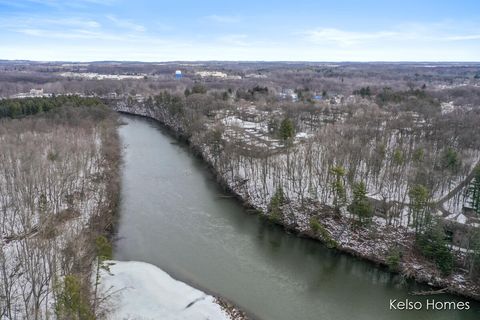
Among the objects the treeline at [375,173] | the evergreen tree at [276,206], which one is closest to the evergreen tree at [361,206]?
the treeline at [375,173]

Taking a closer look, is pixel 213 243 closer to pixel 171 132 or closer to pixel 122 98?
pixel 171 132

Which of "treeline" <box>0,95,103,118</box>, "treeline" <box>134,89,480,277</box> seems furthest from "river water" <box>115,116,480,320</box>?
"treeline" <box>0,95,103,118</box>

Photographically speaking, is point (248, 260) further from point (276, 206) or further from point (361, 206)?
point (361, 206)

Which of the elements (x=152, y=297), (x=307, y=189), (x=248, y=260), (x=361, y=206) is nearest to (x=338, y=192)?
(x=361, y=206)

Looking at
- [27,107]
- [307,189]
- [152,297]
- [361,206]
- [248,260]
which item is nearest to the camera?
[152,297]

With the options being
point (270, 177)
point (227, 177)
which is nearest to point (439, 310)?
point (270, 177)

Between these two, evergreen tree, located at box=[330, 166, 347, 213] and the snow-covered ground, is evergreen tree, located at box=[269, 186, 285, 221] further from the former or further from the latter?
the snow-covered ground
